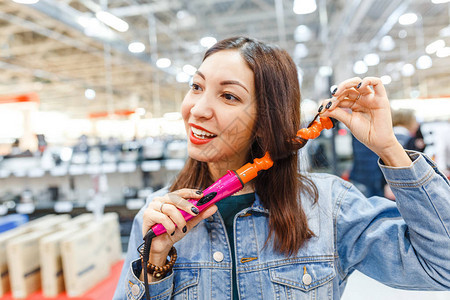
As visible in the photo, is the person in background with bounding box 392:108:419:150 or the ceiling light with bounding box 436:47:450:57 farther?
the ceiling light with bounding box 436:47:450:57

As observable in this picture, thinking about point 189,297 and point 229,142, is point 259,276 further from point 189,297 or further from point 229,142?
point 229,142

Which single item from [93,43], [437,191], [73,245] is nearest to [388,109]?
[437,191]

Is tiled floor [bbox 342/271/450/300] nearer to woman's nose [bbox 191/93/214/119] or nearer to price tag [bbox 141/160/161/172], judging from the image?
woman's nose [bbox 191/93/214/119]

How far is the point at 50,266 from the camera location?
1.48 meters

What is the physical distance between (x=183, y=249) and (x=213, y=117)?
13.9 inches

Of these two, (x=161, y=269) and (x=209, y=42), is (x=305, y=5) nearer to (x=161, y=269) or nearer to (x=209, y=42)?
(x=209, y=42)

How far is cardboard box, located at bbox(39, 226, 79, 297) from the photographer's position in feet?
4.84

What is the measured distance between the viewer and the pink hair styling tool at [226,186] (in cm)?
64


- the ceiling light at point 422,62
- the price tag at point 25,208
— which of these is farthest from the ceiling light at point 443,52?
A: the price tag at point 25,208

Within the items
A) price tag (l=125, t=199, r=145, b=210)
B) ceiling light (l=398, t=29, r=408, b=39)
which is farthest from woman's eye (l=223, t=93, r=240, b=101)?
price tag (l=125, t=199, r=145, b=210)

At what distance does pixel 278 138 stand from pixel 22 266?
1.51 metres

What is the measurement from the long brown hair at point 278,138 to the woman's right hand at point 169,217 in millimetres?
198

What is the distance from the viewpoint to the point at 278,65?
0.73 m

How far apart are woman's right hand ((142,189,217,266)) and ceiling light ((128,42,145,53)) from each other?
4.54m
